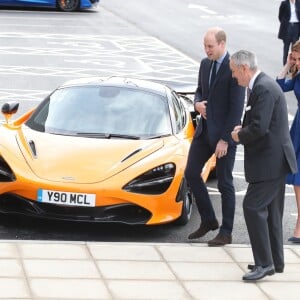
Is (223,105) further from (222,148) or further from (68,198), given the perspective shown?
(68,198)

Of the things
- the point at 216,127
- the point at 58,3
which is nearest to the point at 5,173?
the point at 216,127

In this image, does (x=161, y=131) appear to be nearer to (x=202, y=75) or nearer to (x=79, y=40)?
(x=202, y=75)

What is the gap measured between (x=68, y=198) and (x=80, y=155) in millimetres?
594

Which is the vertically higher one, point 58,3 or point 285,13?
point 285,13

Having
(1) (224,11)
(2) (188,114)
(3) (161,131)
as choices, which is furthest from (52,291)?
(1) (224,11)

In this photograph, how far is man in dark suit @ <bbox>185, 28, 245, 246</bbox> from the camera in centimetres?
799

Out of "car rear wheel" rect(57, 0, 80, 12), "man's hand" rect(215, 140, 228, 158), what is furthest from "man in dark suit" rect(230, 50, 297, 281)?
"car rear wheel" rect(57, 0, 80, 12)

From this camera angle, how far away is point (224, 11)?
3309cm

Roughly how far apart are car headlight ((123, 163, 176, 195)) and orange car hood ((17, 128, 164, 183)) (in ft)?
0.63

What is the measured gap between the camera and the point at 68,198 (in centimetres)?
818

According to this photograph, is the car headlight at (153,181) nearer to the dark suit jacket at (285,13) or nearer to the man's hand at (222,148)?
the man's hand at (222,148)

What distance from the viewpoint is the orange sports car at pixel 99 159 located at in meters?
8.25

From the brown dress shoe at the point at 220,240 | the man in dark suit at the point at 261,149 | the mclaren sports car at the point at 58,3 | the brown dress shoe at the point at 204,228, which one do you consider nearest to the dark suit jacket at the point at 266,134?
the man in dark suit at the point at 261,149

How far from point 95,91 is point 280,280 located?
3.40 meters
